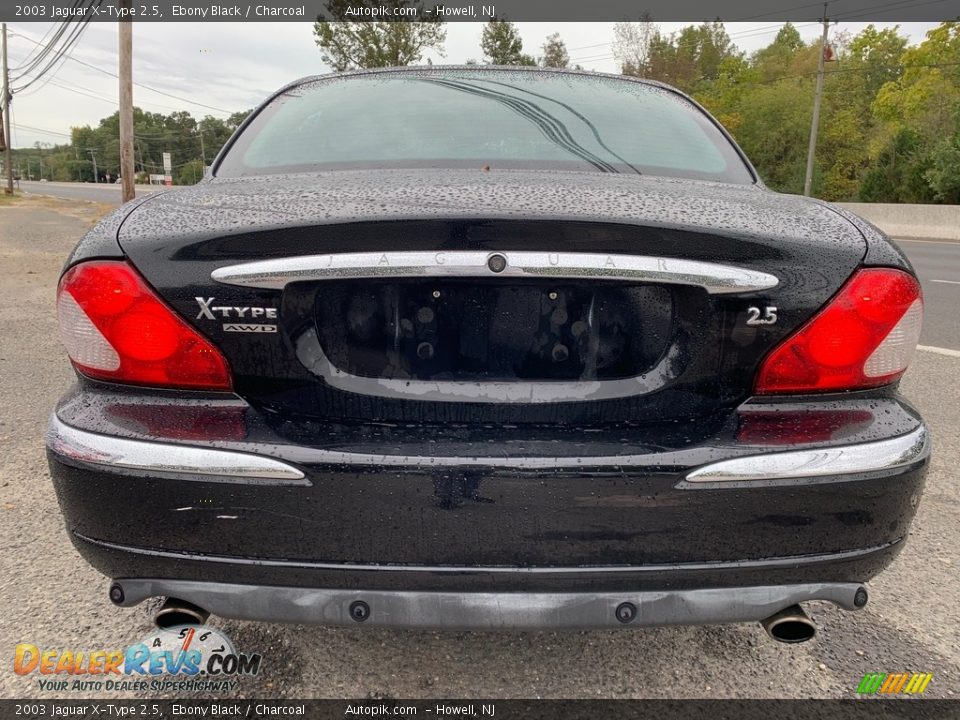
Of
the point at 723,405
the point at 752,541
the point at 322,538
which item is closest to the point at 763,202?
the point at 723,405

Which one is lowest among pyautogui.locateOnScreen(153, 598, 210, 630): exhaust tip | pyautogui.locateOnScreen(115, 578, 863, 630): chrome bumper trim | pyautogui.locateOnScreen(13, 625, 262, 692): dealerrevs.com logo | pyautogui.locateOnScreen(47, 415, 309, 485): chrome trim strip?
pyautogui.locateOnScreen(13, 625, 262, 692): dealerrevs.com logo

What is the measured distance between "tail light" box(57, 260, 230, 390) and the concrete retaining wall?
24.5m

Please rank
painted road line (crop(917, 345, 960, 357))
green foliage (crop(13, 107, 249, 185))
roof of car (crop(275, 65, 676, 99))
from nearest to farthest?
1. roof of car (crop(275, 65, 676, 99))
2. painted road line (crop(917, 345, 960, 357))
3. green foliage (crop(13, 107, 249, 185))

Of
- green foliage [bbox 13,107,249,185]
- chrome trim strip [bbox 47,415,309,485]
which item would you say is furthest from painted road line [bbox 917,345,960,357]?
green foliage [bbox 13,107,249,185]

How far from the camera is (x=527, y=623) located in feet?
4.63

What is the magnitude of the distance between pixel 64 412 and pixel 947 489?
329 centimetres

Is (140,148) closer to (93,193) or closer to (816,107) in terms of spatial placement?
(93,193)

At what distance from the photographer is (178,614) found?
1.53 metres

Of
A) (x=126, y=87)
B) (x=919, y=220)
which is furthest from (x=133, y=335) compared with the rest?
(x=919, y=220)

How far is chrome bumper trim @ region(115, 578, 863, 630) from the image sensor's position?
1.41 meters

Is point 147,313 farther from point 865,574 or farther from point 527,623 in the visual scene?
point 865,574

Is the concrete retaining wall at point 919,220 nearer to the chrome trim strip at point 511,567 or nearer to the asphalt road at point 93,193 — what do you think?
the chrome trim strip at point 511,567

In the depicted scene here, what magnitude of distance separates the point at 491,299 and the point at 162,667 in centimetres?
127

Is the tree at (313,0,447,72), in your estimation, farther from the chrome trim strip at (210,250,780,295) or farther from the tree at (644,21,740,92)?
the chrome trim strip at (210,250,780,295)
